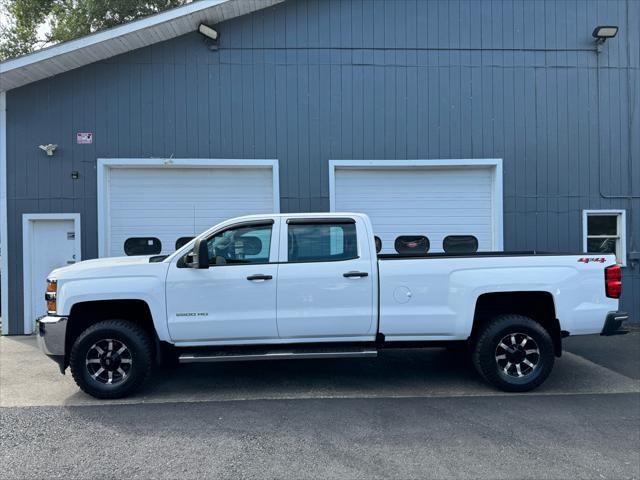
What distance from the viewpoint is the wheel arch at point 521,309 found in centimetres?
527

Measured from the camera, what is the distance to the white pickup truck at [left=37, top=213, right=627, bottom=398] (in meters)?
5.00

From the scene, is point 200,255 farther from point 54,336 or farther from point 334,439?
point 334,439

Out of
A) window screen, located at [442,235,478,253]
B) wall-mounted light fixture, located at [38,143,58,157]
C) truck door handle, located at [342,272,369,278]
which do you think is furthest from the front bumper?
window screen, located at [442,235,478,253]

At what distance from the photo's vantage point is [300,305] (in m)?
5.06

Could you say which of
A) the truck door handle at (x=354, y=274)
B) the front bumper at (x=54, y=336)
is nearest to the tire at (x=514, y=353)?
the truck door handle at (x=354, y=274)

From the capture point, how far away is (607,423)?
4.41m

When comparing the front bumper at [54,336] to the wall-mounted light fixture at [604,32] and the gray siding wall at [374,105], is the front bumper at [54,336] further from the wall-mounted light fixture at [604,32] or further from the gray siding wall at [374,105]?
the wall-mounted light fixture at [604,32]

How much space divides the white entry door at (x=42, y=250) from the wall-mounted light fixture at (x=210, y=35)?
4.08 meters

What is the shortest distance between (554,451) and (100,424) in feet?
13.3

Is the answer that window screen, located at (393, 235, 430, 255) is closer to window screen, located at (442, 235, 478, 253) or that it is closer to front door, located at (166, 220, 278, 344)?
window screen, located at (442, 235, 478, 253)

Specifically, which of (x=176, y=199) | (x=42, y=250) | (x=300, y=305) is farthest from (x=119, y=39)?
(x=300, y=305)

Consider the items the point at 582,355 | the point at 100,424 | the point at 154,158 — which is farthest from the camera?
the point at 154,158

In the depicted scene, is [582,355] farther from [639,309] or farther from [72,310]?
[72,310]

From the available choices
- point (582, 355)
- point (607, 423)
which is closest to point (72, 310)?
point (607, 423)
